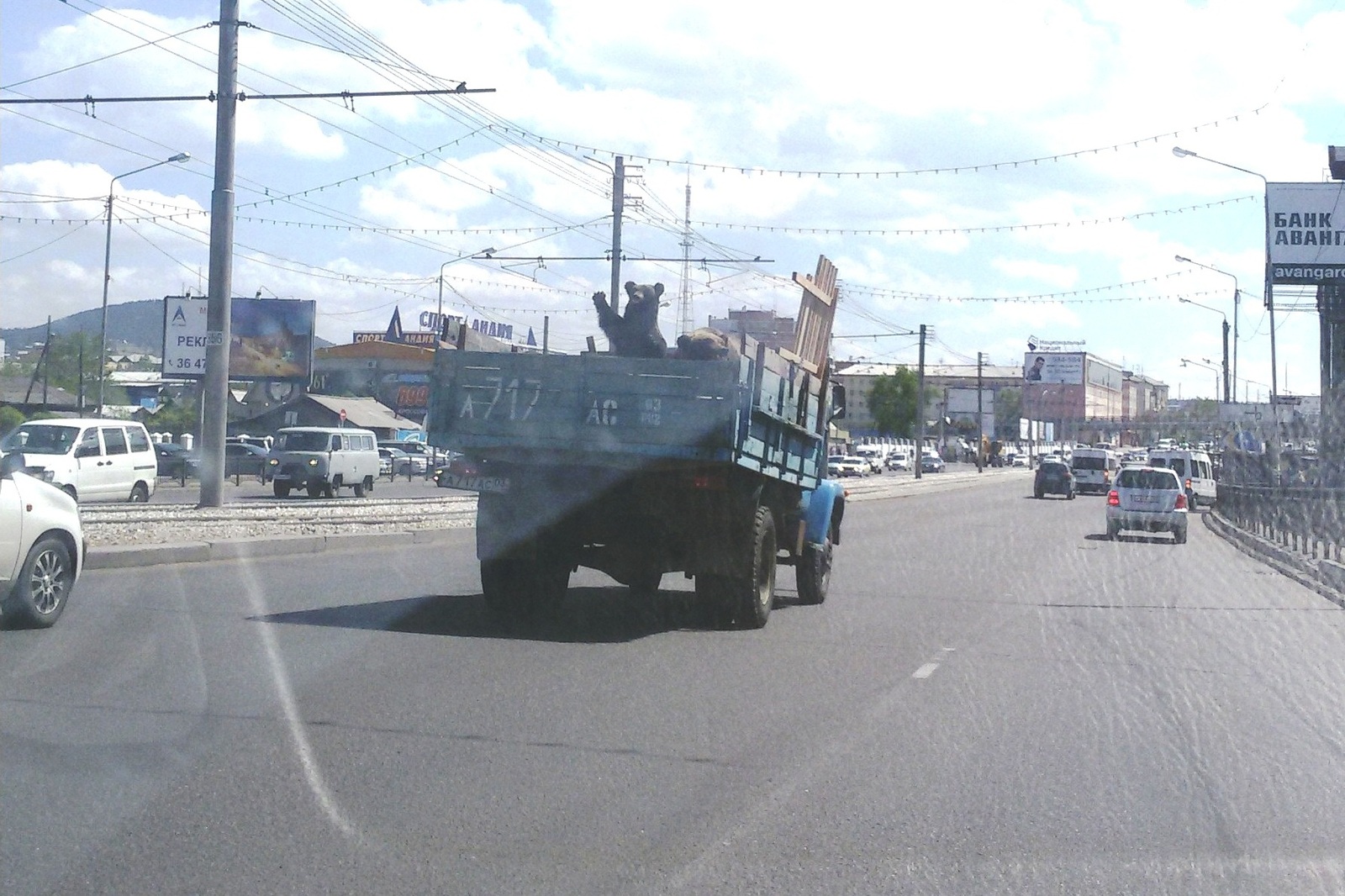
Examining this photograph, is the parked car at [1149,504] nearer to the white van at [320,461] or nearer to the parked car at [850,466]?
the white van at [320,461]

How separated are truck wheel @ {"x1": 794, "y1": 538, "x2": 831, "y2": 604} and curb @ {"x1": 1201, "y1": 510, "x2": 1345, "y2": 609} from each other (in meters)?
6.40

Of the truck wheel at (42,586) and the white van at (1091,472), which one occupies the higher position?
the white van at (1091,472)

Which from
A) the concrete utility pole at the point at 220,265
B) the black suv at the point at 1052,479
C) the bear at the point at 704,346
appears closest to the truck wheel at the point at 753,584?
the bear at the point at 704,346

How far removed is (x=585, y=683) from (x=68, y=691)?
3.12 meters

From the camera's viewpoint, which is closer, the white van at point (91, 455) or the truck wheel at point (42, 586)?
the truck wheel at point (42, 586)

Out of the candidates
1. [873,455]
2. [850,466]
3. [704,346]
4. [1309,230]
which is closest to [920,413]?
[850,466]

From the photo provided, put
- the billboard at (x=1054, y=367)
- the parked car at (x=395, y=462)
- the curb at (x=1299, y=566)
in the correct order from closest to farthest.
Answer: the curb at (x=1299, y=566), the parked car at (x=395, y=462), the billboard at (x=1054, y=367)

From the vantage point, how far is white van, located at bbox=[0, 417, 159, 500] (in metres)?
25.3

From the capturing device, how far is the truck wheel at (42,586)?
1028cm

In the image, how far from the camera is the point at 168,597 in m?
12.8

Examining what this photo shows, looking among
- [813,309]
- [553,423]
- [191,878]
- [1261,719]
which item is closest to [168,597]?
[553,423]

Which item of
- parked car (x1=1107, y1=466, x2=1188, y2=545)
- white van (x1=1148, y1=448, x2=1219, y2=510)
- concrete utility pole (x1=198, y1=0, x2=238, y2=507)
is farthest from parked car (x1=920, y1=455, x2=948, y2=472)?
concrete utility pole (x1=198, y1=0, x2=238, y2=507)

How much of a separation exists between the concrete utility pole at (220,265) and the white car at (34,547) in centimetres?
1238

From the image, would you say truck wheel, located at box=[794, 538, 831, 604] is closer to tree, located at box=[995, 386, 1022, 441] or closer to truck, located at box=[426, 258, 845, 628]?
truck, located at box=[426, 258, 845, 628]
